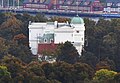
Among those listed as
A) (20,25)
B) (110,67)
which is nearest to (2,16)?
(20,25)

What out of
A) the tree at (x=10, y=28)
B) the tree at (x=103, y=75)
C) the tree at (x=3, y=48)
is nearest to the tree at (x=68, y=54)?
the tree at (x=3, y=48)

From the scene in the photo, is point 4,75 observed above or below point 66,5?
above

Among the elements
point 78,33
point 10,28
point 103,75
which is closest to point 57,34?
point 78,33

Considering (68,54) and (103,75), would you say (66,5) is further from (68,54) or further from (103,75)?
(103,75)

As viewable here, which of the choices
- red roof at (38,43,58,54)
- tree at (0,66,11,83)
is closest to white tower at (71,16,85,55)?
red roof at (38,43,58,54)

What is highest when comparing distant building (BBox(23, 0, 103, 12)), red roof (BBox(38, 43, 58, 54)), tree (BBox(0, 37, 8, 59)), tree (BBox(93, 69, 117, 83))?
tree (BBox(93, 69, 117, 83))

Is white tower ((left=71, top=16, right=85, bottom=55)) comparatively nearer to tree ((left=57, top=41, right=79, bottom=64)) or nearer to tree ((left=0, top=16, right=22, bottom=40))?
tree ((left=57, top=41, right=79, bottom=64))

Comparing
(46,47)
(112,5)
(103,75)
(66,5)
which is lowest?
(66,5)
